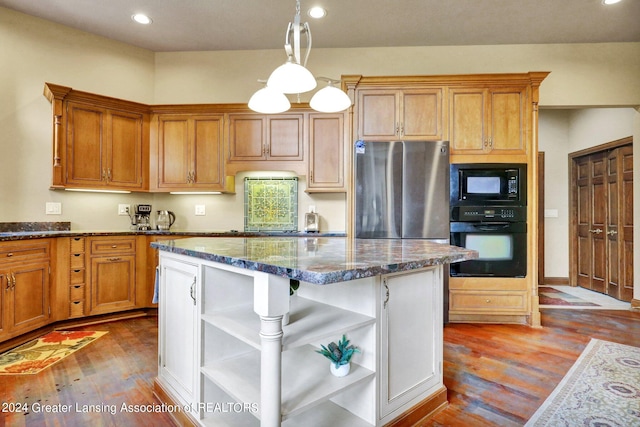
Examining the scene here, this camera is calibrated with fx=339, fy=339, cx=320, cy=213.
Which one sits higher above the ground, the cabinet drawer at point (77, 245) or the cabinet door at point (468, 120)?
the cabinet door at point (468, 120)

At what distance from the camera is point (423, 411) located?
5.50 feet

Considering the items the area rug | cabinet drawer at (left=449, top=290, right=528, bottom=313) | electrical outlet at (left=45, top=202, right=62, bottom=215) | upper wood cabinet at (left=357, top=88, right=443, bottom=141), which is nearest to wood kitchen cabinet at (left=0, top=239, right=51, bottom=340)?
electrical outlet at (left=45, top=202, right=62, bottom=215)

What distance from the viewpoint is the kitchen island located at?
118 centimetres

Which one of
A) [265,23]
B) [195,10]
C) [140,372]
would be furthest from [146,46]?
[140,372]

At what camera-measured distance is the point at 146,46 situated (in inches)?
158

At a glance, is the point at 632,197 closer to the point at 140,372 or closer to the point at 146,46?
the point at 140,372

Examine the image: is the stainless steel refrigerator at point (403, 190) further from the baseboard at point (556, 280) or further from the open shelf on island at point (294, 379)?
the baseboard at point (556, 280)

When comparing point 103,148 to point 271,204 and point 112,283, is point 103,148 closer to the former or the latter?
point 112,283

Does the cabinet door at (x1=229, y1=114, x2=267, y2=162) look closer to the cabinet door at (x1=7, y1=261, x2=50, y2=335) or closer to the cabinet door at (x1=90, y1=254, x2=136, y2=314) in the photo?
the cabinet door at (x1=90, y1=254, x2=136, y2=314)

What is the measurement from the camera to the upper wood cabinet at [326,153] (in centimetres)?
367

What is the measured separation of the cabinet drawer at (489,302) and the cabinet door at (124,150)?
3.58 metres

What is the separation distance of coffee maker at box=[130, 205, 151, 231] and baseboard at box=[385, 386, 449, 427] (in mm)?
3420

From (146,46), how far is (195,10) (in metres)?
1.14

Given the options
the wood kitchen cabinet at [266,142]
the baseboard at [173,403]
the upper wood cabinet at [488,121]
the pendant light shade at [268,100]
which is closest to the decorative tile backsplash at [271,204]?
the wood kitchen cabinet at [266,142]
